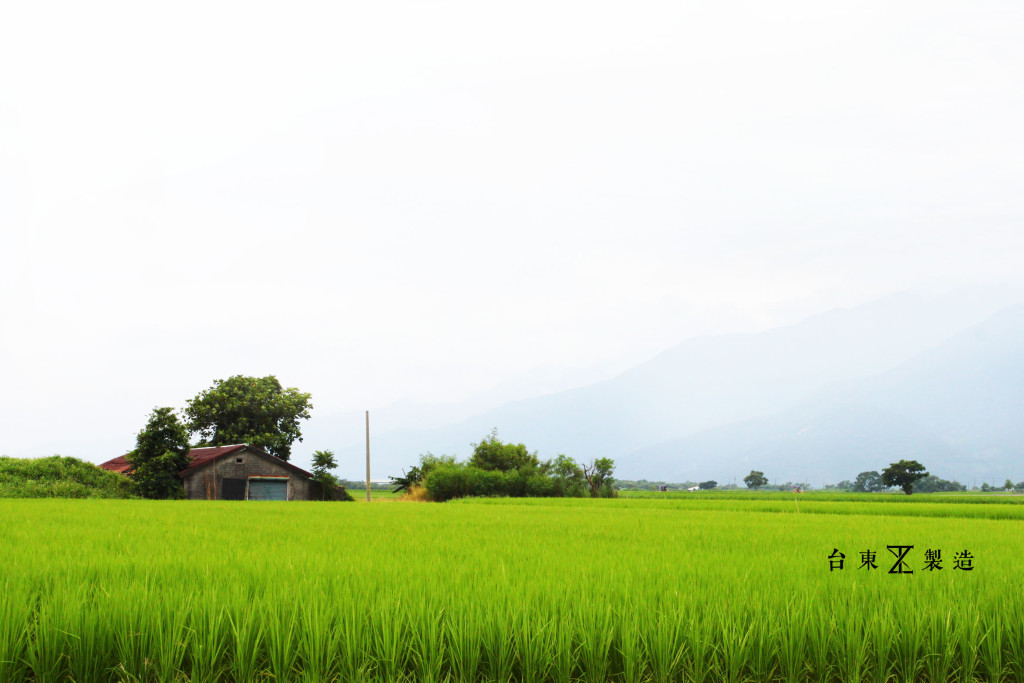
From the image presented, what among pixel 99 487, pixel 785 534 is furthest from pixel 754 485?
pixel 785 534

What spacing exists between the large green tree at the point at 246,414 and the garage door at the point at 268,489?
6132 mm

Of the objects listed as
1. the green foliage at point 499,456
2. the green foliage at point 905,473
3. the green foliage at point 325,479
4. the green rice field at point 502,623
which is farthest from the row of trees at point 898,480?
the green rice field at point 502,623

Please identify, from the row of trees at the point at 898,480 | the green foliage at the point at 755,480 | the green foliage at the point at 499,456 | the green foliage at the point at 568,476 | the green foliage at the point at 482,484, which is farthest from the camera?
the green foliage at the point at 755,480

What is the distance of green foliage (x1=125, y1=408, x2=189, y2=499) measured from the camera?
33125mm

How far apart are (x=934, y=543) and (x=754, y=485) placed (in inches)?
5851

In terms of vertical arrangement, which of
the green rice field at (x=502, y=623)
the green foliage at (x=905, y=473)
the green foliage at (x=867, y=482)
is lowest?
the green foliage at (x=867, y=482)

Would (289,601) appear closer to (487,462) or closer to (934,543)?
(934,543)

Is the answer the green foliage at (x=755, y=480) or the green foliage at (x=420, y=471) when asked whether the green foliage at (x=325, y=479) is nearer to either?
the green foliage at (x=420, y=471)

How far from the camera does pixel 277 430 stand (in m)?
46.7

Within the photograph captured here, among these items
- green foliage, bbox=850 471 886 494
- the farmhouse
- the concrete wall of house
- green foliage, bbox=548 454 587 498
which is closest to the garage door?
the farmhouse

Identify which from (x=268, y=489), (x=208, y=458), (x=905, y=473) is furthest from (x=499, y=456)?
(x=905, y=473)

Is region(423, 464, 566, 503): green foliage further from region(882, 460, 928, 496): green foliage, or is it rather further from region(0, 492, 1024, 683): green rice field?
region(882, 460, 928, 496): green foliage

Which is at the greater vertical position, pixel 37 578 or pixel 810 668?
pixel 37 578

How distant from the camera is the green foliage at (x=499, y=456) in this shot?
136 feet
